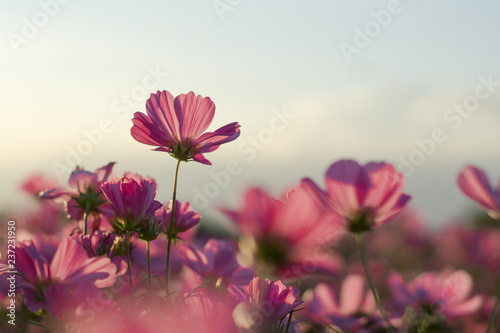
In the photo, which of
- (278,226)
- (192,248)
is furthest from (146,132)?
(278,226)

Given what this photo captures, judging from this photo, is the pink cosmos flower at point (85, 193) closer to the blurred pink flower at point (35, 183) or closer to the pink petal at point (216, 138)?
the pink petal at point (216, 138)

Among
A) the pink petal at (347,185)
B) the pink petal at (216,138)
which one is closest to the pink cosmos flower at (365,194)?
the pink petal at (347,185)

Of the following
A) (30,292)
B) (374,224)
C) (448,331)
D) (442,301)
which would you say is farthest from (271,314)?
(442,301)

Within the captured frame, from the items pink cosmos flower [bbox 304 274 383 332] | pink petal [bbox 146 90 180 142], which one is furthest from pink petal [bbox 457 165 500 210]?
pink petal [bbox 146 90 180 142]

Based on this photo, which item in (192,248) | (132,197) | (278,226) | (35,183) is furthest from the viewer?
(35,183)

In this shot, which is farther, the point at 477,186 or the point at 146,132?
the point at 477,186

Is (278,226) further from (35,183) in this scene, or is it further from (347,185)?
(35,183)
